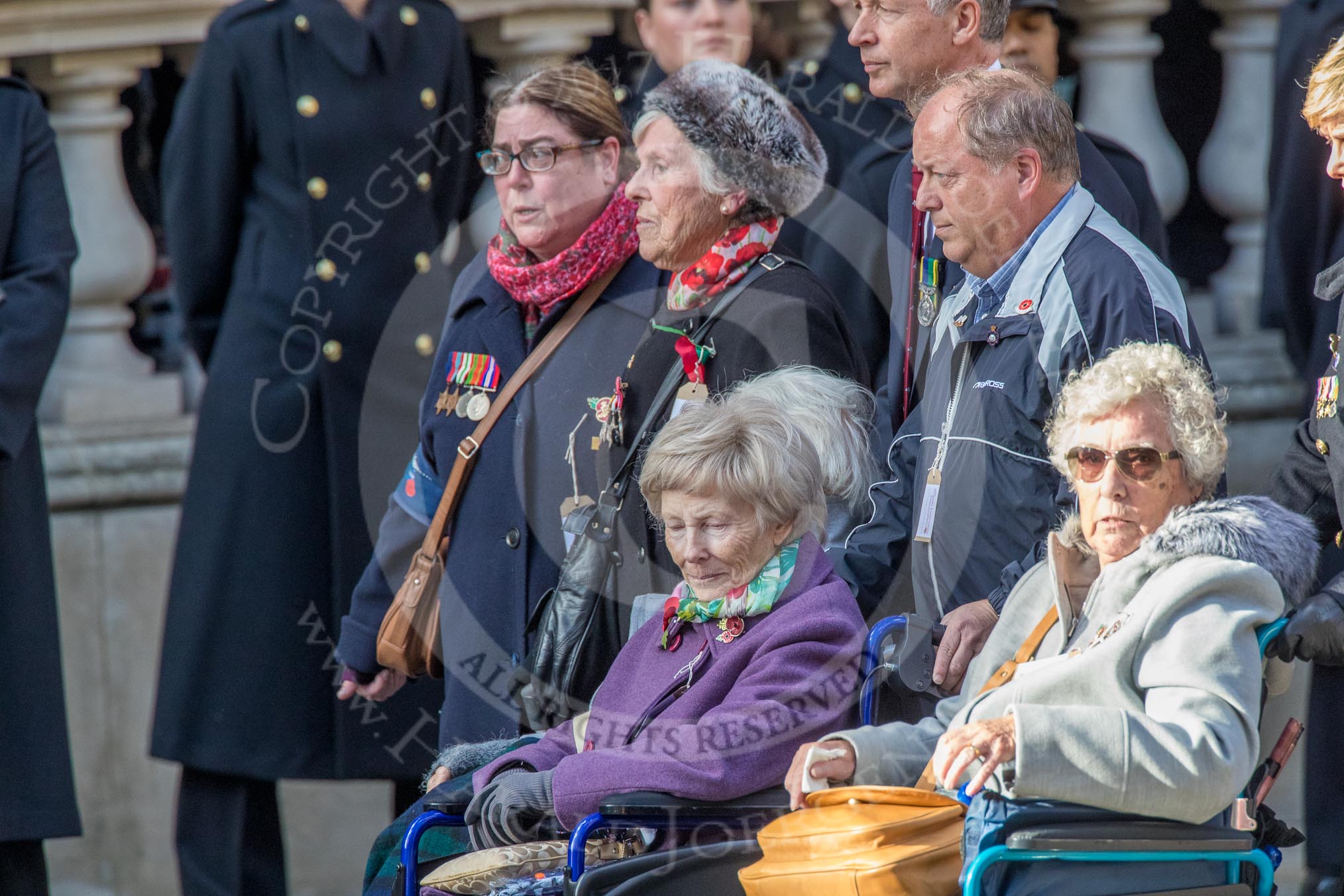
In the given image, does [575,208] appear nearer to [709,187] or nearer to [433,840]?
[709,187]

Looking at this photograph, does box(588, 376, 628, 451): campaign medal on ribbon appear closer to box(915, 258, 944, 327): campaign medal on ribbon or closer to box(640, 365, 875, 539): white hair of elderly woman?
box(640, 365, 875, 539): white hair of elderly woman

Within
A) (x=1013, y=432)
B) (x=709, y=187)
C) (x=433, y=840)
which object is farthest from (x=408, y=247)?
(x=1013, y=432)

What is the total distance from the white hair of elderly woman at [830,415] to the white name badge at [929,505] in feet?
0.58

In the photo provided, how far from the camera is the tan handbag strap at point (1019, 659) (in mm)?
3080

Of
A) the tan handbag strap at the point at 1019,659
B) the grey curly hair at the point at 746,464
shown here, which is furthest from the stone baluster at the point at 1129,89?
the tan handbag strap at the point at 1019,659

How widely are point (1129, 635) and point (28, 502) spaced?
2943mm

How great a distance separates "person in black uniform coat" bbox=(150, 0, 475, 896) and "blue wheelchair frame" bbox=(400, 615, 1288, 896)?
4.56 ft

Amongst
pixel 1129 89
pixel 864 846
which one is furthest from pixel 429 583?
pixel 1129 89

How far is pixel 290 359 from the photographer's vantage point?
5.04 meters

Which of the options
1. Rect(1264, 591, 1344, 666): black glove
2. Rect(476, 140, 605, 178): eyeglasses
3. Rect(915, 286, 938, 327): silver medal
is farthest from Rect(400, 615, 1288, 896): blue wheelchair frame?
Rect(476, 140, 605, 178): eyeglasses

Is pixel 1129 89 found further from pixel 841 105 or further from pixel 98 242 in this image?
pixel 98 242

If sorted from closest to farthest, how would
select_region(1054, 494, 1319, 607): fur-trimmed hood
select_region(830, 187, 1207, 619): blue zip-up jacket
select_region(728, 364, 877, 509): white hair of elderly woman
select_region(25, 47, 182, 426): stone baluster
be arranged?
select_region(1054, 494, 1319, 607): fur-trimmed hood
select_region(830, 187, 1207, 619): blue zip-up jacket
select_region(728, 364, 877, 509): white hair of elderly woman
select_region(25, 47, 182, 426): stone baluster

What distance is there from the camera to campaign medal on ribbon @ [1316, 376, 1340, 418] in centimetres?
324

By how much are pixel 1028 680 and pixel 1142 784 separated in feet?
0.86
